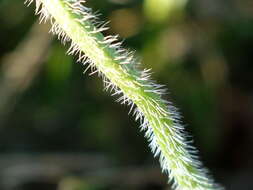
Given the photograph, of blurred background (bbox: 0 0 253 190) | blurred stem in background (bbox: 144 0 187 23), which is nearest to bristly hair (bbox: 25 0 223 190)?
blurred stem in background (bbox: 144 0 187 23)

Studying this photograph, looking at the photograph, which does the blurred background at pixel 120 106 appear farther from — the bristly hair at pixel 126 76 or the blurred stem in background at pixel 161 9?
the bristly hair at pixel 126 76

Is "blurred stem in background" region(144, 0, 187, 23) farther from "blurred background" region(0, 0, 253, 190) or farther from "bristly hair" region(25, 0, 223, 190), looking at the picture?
"bristly hair" region(25, 0, 223, 190)

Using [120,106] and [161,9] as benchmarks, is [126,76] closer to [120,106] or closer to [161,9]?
[161,9]

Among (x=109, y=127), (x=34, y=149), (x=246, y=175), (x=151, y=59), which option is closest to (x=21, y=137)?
(x=34, y=149)

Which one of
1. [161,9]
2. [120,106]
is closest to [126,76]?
[161,9]

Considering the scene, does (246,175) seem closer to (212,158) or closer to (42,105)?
(212,158)
